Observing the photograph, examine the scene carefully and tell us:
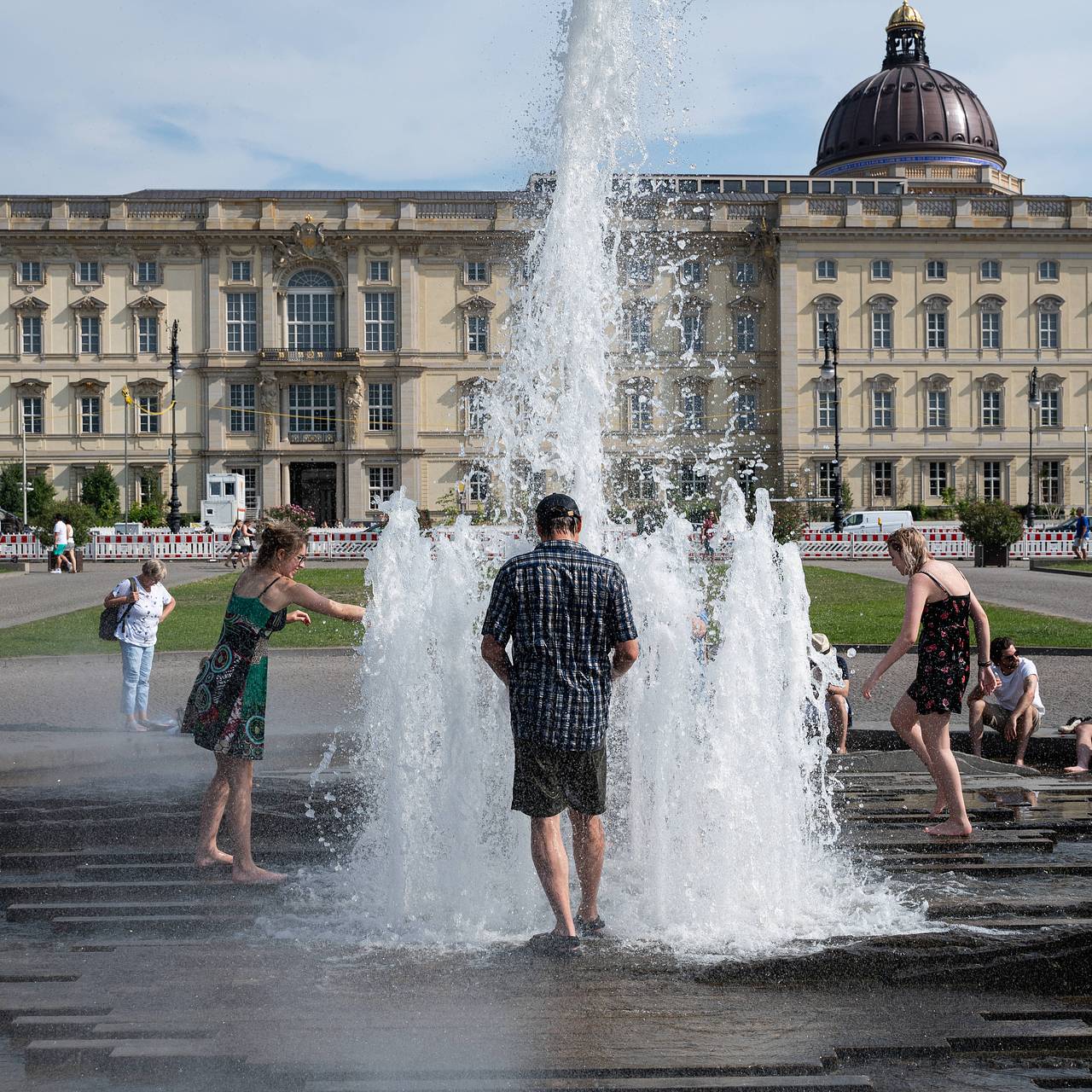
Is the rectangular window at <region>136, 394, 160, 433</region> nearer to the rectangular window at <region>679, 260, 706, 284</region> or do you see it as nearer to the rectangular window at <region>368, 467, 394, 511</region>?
the rectangular window at <region>368, 467, 394, 511</region>

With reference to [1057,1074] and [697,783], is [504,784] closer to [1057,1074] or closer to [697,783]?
[697,783]

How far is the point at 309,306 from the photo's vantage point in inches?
2633

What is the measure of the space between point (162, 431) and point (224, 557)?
26.8 metres

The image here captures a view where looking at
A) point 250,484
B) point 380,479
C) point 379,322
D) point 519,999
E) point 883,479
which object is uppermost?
point 379,322

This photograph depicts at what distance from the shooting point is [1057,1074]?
3.98m

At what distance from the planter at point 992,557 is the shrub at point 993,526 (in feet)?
0.25

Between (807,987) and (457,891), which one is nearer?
(807,987)

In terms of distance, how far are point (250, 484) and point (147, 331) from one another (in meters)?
9.26

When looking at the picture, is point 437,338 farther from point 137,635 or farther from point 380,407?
point 137,635

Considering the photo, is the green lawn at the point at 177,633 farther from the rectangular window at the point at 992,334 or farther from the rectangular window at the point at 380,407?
the rectangular window at the point at 992,334

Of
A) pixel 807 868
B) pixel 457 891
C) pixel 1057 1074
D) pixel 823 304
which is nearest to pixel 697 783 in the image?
pixel 807 868

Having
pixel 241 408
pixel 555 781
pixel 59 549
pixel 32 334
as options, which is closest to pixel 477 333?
pixel 241 408

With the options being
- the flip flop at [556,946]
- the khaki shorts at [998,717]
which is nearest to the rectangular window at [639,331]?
the khaki shorts at [998,717]

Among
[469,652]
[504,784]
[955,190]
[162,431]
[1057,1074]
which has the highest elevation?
[955,190]
